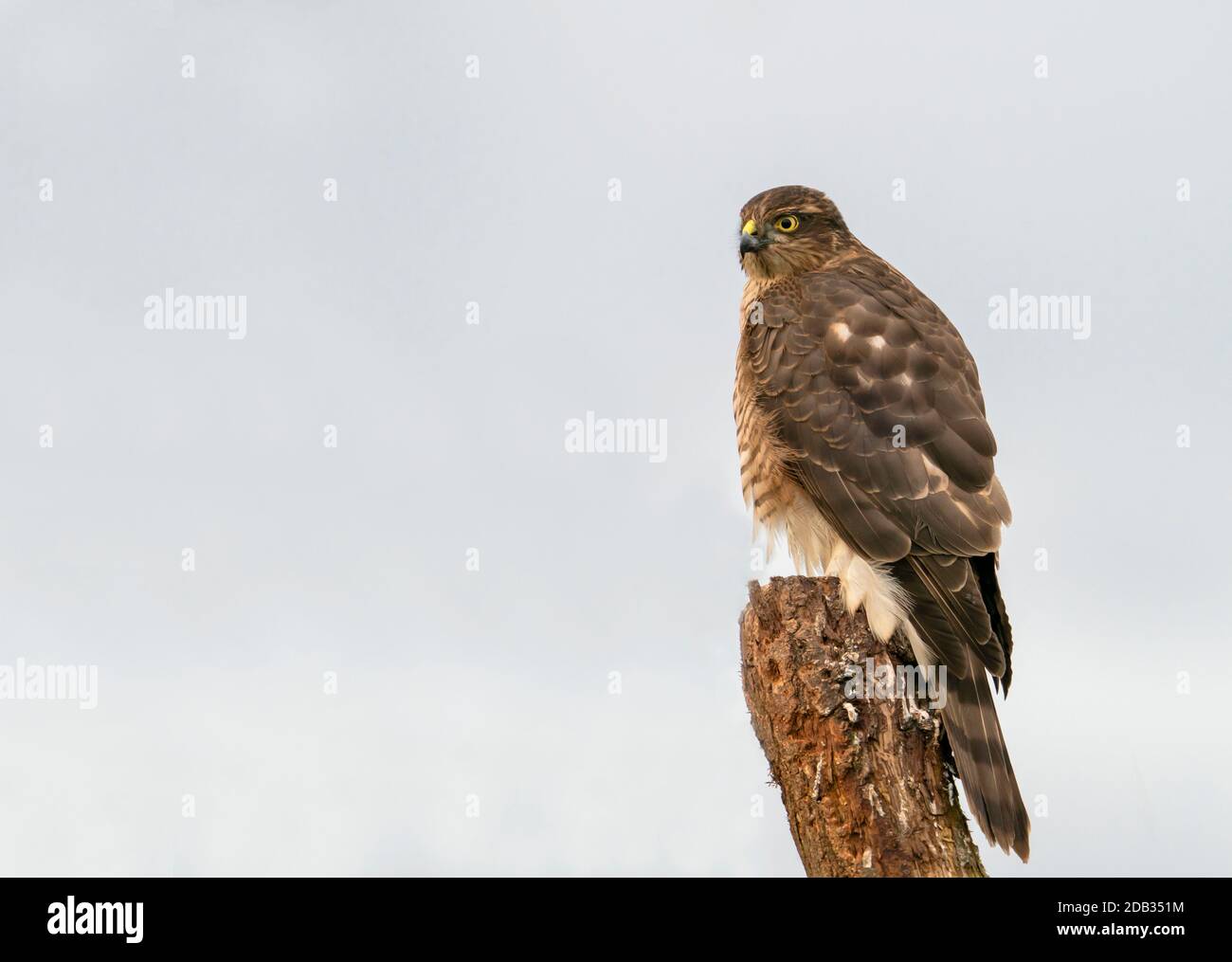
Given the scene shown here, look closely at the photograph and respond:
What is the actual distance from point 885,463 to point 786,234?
225cm

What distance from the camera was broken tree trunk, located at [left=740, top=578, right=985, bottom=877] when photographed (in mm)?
4961

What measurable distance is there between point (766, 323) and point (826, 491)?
137 centimetres

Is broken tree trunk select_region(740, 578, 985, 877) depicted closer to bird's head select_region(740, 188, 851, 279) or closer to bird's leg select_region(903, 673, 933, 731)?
bird's leg select_region(903, 673, 933, 731)

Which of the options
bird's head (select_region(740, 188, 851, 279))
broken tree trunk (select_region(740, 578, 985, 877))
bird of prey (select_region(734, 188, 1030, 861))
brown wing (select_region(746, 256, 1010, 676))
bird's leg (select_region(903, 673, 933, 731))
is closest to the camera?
broken tree trunk (select_region(740, 578, 985, 877))

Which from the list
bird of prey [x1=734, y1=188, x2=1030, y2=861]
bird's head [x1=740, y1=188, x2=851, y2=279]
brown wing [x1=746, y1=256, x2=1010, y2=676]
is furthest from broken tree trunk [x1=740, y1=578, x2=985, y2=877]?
bird's head [x1=740, y1=188, x2=851, y2=279]

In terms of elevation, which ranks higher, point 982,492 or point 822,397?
point 822,397

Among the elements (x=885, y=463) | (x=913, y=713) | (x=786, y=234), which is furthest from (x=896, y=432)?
(x=786, y=234)

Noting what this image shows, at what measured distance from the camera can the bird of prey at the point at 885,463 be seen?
227 inches

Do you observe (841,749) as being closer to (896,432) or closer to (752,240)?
(896,432)

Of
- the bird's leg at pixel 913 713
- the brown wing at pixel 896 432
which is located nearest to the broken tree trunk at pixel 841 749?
the bird's leg at pixel 913 713

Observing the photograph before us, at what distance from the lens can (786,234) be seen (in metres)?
8.07
